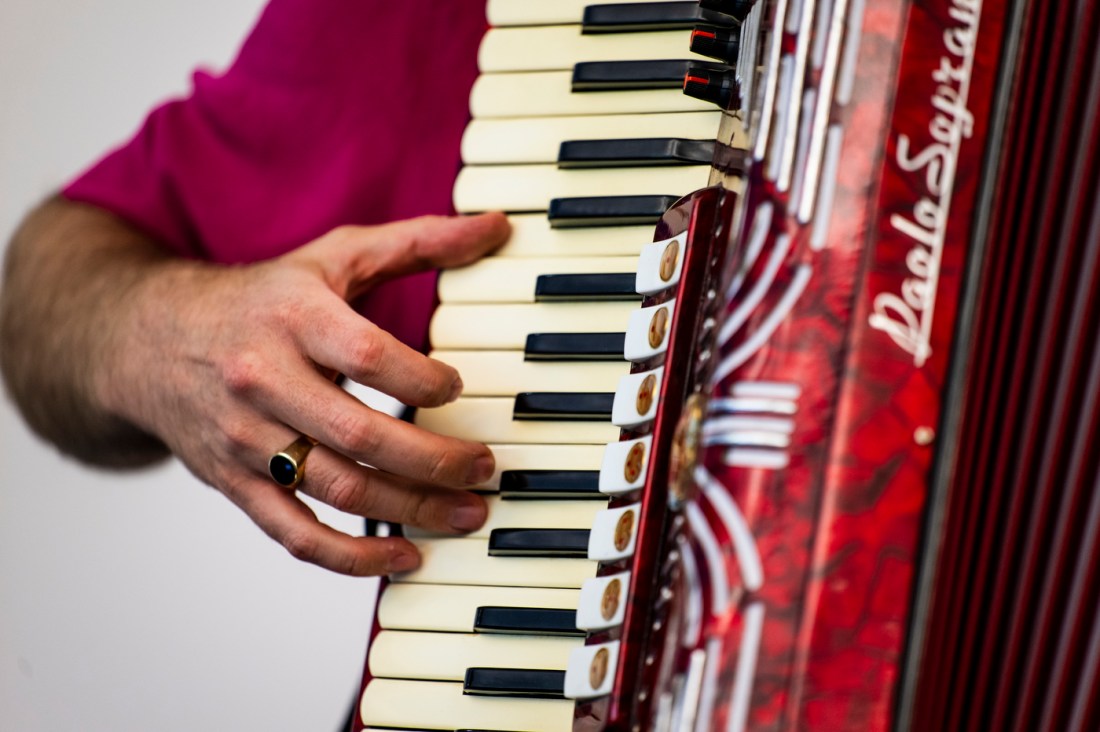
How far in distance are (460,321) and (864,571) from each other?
1.44 feet

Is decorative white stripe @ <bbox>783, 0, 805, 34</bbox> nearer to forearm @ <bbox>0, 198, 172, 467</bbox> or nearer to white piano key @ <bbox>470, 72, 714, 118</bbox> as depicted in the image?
white piano key @ <bbox>470, 72, 714, 118</bbox>

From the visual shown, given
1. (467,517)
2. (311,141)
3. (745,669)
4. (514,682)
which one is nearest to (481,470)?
(467,517)

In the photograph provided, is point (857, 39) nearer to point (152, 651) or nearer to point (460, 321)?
point (460, 321)

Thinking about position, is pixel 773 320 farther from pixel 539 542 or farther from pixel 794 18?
pixel 539 542

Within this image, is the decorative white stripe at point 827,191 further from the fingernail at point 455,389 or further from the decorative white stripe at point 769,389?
the fingernail at point 455,389

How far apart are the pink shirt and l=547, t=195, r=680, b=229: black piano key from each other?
23 centimetres

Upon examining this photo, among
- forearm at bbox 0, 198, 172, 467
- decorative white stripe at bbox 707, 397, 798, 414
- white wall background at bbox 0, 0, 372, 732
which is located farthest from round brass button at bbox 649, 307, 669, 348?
white wall background at bbox 0, 0, 372, 732

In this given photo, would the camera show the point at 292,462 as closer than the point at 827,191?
No

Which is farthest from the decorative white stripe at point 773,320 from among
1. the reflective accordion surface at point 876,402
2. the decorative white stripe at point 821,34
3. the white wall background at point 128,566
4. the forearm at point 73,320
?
the white wall background at point 128,566

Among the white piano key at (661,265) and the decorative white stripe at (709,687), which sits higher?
the white piano key at (661,265)

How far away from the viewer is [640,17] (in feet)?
2.79

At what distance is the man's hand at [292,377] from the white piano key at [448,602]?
0.08ft

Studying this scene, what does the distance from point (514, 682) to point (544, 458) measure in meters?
0.16

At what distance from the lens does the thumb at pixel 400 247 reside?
86 cm
